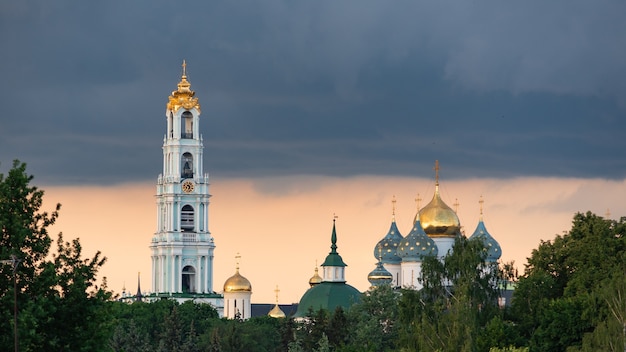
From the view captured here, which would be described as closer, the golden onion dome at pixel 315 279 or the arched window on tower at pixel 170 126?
the golden onion dome at pixel 315 279

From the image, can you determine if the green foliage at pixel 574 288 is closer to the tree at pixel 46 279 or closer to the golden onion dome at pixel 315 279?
the tree at pixel 46 279

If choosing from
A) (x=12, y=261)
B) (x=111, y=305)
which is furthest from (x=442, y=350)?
(x=12, y=261)

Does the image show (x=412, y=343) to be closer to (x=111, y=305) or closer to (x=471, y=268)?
(x=471, y=268)

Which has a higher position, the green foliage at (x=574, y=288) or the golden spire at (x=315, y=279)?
the golden spire at (x=315, y=279)

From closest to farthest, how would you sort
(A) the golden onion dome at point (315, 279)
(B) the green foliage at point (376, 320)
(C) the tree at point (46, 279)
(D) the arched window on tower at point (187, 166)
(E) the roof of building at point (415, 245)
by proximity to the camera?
1. (C) the tree at point (46, 279)
2. (B) the green foliage at point (376, 320)
3. (E) the roof of building at point (415, 245)
4. (A) the golden onion dome at point (315, 279)
5. (D) the arched window on tower at point (187, 166)

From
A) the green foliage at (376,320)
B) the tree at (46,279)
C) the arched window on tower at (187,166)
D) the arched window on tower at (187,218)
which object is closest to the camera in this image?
the tree at (46,279)

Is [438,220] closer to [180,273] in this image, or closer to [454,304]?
[180,273]

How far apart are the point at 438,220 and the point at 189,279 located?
34.1 meters

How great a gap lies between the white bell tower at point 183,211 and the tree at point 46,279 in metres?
111

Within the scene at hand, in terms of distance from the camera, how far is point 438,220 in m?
152

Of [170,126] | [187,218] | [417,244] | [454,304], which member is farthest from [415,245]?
[454,304]

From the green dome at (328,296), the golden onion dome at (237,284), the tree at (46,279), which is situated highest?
the golden onion dome at (237,284)

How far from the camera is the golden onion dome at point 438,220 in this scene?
152 metres

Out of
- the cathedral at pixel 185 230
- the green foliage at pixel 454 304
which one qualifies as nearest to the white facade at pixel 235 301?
the cathedral at pixel 185 230
